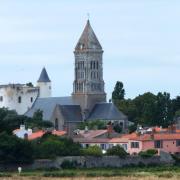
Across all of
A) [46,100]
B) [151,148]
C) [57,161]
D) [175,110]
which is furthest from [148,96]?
[57,161]

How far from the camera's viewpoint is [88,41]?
533 ft

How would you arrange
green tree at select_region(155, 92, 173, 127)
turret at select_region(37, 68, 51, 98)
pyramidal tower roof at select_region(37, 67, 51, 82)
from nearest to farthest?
green tree at select_region(155, 92, 173, 127) < turret at select_region(37, 68, 51, 98) < pyramidal tower roof at select_region(37, 67, 51, 82)

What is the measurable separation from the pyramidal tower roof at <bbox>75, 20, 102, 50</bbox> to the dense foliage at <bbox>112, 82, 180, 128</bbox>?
28.7ft

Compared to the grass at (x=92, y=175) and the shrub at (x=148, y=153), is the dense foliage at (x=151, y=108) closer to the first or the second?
the shrub at (x=148, y=153)

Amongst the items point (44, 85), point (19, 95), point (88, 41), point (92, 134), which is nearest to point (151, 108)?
point (88, 41)

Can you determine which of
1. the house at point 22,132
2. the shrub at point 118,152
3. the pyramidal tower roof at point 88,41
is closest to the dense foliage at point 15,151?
the shrub at point 118,152

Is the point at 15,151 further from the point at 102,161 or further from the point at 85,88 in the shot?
the point at 85,88

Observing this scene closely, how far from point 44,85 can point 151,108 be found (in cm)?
4310

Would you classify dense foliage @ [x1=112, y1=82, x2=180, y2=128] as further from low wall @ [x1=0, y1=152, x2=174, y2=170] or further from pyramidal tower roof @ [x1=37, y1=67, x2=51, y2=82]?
low wall @ [x1=0, y1=152, x2=174, y2=170]

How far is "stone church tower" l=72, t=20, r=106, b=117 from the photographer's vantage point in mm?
162000

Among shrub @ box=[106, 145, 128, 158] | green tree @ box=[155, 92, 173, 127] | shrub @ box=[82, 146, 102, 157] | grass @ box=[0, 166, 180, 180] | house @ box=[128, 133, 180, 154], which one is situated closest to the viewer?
grass @ box=[0, 166, 180, 180]

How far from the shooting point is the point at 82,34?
16375cm

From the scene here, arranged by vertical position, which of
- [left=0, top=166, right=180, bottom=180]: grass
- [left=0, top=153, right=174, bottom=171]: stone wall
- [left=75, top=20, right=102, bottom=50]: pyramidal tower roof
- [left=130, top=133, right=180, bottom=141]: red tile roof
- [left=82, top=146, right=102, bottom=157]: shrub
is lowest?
[left=0, top=166, right=180, bottom=180]: grass

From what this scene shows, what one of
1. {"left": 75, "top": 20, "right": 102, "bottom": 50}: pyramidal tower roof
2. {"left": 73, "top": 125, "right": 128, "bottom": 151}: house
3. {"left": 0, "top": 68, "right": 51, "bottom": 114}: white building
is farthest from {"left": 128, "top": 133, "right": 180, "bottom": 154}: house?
{"left": 0, "top": 68, "right": 51, "bottom": 114}: white building
